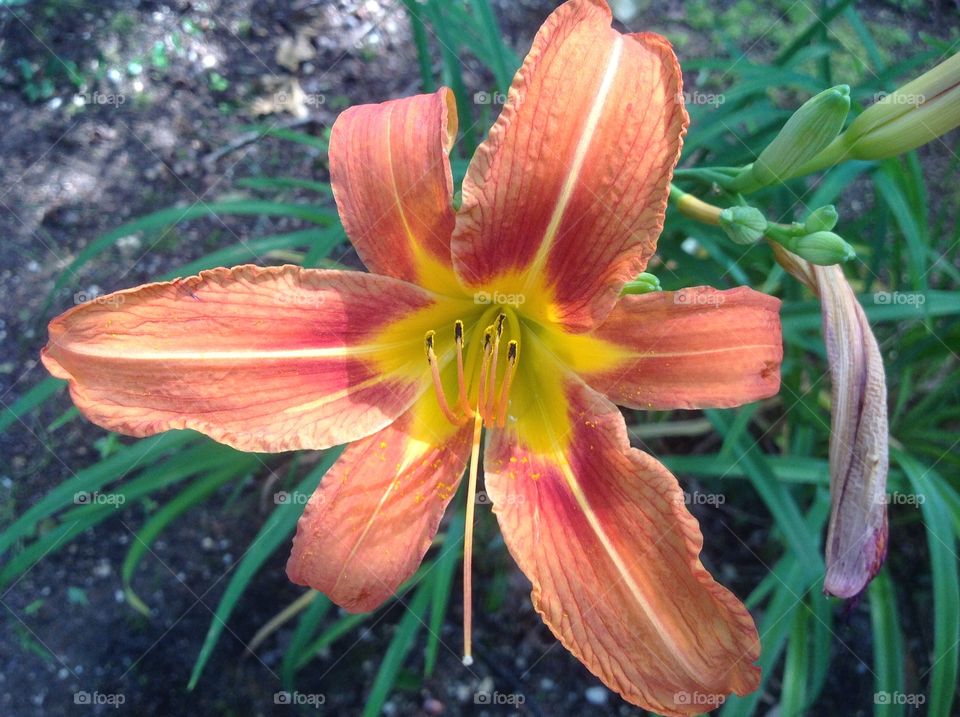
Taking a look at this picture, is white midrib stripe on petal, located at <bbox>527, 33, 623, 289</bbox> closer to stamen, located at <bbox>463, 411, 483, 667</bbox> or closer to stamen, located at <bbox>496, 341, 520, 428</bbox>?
stamen, located at <bbox>496, 341, 520, 428</bbox>

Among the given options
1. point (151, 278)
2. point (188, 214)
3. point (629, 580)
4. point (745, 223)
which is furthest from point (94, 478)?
point (745, 223)

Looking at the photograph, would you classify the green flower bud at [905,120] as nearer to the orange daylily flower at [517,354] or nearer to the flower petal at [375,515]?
the orange daylily flower at [517,354]

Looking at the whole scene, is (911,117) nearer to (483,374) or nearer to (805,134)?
(805,134)

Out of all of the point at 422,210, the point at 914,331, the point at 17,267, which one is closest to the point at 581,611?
the point at 422,210

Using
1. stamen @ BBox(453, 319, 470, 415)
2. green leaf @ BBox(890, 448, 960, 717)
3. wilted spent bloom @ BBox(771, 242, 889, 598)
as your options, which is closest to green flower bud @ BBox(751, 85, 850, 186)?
wilted spent bloom @ BBox(771, 242, 889, 598)

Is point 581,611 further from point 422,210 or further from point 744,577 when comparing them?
point 744,577

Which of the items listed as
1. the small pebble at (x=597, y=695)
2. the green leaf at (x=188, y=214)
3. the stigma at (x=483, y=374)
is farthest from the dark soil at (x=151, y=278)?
the stigma at (x=483, y=374)
